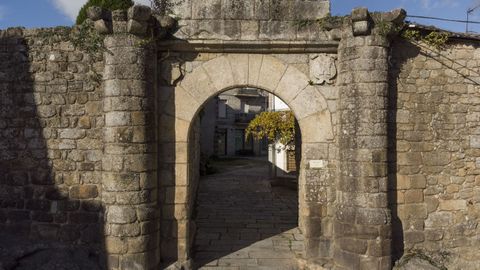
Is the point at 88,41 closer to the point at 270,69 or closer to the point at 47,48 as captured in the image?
the point at 47,48

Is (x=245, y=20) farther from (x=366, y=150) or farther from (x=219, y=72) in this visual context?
(x=366, y=150)

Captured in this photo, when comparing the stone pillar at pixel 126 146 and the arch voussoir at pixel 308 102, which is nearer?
the stone pillar at pixel 126 146

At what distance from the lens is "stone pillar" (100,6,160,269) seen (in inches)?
156

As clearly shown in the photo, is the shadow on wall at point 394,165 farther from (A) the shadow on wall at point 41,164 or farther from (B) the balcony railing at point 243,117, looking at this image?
(B) the balcony railing at point 243,117

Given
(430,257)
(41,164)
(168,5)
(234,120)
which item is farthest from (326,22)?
(234,120)

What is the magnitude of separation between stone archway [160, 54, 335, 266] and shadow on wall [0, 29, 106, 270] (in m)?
1.08

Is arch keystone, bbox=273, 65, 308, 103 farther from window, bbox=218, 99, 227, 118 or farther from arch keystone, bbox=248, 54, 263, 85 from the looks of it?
window, bbox=218, 99, 227, 118

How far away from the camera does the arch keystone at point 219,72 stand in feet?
14.5

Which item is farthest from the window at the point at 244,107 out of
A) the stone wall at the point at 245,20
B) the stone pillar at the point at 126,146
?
the stone pillar at the point at 126,146

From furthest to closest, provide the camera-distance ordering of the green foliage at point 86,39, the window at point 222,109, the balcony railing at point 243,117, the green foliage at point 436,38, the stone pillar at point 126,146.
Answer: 1. the balcony railing at point 243,117
2. the window at point 222,109
3. the green foliage at point 436,38
4. the green foliage at point 86,39
5. the stone pillar at point 126,146

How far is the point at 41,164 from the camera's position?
4398mm

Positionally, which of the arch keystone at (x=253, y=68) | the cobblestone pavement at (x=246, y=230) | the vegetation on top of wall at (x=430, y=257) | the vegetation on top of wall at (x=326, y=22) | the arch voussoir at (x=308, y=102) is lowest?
the cobblestone pavement at (x=246, y=230)

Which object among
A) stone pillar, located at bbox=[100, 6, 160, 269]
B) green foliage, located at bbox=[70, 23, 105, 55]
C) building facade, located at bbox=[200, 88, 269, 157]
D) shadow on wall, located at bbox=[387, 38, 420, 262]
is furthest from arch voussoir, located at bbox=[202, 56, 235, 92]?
building facade, located at bbox=[200, 88, 269, 157]

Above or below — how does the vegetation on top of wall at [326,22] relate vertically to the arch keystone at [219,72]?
above
